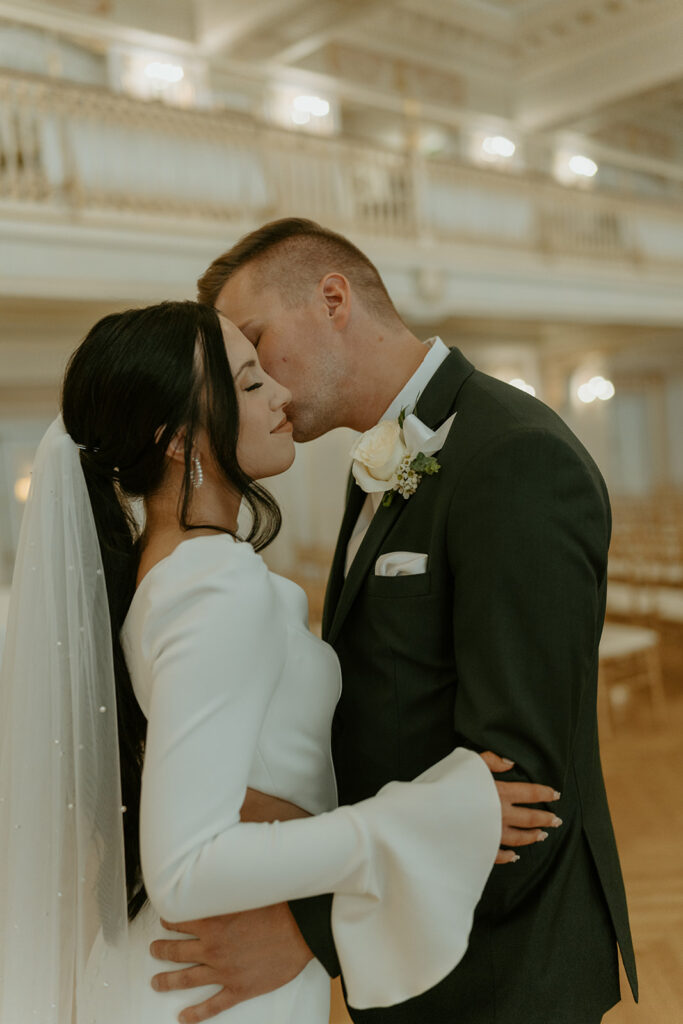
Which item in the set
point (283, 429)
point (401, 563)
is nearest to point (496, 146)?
point (283, 429)

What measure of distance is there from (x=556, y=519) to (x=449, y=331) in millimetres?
10093

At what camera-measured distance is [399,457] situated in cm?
155

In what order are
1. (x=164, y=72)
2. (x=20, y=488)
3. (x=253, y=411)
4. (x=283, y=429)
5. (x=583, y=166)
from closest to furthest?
(x=253, y=411)
(x=283, y=429)
(x=20, y=488)
(x=164, y=72)
(x=583, y=166)

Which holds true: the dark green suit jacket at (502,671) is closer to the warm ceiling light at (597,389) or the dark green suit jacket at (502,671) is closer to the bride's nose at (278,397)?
the bride's nose at (278,397)

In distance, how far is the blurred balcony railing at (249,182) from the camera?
20.3 ft

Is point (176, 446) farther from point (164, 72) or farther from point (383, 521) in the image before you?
point (164, 72)

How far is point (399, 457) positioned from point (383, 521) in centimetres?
12

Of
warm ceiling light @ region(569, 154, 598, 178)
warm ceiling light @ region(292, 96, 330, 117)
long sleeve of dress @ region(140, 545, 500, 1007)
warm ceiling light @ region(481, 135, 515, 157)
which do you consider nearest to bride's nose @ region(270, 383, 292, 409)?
long sleeve of dress @ region(140, 545, 500, 1007)

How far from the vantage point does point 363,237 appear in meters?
7.59

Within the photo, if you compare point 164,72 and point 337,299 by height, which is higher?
point 164,72

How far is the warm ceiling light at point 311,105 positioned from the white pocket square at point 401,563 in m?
11.0

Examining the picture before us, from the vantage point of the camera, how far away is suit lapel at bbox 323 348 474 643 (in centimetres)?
154

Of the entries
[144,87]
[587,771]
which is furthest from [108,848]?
[144,87]

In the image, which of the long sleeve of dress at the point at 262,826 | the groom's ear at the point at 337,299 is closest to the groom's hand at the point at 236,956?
the long sleeve of dress at the point at 262,826
